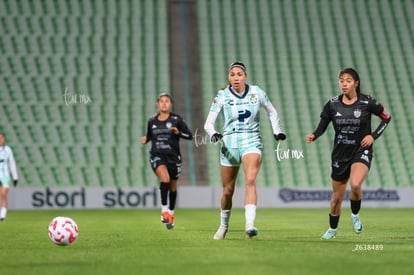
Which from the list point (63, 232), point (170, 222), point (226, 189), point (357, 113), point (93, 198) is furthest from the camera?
point (93, 198)

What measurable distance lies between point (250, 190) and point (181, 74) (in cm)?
2022

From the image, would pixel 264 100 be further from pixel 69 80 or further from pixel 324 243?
pixel 69 80

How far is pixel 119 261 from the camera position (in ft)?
23.8

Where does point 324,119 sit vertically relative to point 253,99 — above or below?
below

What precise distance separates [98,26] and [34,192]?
9.13 m

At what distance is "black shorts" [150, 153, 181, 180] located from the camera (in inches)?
557

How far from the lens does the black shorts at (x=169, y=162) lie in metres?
14.1

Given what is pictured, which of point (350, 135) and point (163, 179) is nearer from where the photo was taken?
point (350, 135)

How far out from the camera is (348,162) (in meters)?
10.2

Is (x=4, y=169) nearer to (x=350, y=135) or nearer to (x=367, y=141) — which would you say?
(x=350, y=135)

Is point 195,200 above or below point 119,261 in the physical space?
above

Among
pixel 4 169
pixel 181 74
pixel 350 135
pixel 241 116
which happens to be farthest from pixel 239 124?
pixel 181 74

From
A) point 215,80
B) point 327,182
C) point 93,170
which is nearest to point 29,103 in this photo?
point 93,170

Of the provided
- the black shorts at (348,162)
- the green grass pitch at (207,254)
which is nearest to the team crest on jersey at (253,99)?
the black shorts at (348,162)
